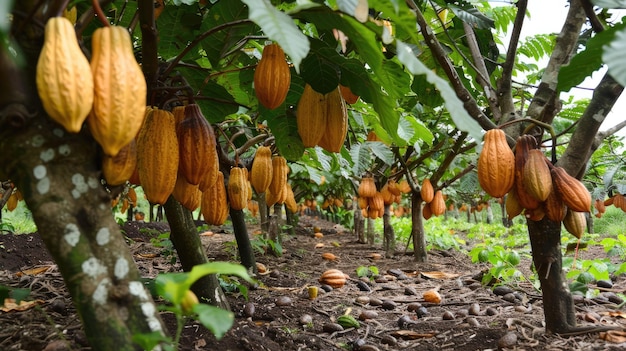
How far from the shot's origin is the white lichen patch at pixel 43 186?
99 cm

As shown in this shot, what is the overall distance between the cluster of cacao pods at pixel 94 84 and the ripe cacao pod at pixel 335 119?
75 centimetres

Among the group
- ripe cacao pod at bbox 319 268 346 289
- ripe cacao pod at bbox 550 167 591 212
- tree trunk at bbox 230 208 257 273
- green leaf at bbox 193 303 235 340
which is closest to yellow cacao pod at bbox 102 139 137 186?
green leaf at bbox 193 303 235 340

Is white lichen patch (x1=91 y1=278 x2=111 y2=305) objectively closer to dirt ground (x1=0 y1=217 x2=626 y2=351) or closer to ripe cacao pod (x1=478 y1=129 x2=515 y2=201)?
dirt ground (x1=0 y1=217 x2=626 y2=351)

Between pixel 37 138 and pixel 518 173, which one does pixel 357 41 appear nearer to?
pixel 37 138

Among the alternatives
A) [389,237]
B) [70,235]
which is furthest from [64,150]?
[389,237]

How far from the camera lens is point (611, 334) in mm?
2057

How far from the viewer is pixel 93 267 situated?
983mm

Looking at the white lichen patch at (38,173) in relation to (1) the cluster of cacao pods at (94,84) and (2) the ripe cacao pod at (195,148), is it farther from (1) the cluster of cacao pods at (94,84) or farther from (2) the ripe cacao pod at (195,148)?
(2) the ripe cacao pod at (195,148)

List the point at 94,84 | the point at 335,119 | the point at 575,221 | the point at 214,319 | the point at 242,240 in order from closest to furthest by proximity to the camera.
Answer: the point at 214,319
the point at 94,84
the point at 335,119
the point at 575,221
the point at 242,240

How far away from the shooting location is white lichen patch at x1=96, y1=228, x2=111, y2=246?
1012mm

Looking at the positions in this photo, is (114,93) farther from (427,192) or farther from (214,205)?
(427,192)

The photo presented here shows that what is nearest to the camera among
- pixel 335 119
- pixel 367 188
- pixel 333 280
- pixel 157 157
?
pixel 157 157

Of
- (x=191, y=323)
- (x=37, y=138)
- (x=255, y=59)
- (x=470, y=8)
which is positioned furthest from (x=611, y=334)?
(x=37, y=138)

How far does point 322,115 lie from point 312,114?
0.11 feet
